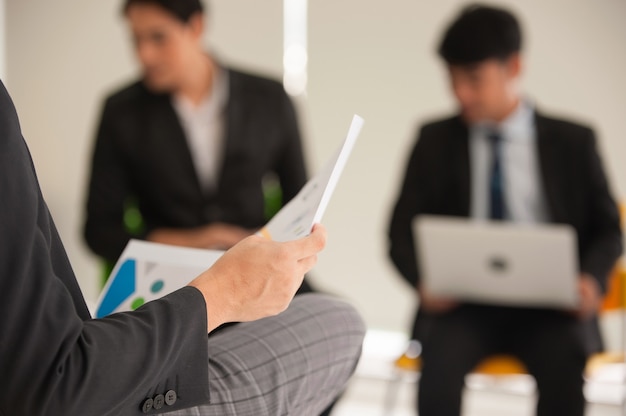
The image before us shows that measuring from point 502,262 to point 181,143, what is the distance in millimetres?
1150

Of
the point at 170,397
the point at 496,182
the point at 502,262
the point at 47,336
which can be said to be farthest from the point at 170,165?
the point at 47,336

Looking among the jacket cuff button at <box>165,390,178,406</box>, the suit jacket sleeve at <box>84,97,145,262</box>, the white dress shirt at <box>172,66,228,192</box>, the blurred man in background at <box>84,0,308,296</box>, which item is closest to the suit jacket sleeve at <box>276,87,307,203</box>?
the blurred man in background at <box>84,0,308,296</box>

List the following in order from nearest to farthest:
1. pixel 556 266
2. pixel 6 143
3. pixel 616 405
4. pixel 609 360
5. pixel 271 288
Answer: pixel 6 143, pixel 271 288, pixel 556 266, pixel 609 360, pixel 616 405

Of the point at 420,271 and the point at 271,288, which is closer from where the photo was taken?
the point at 271,288

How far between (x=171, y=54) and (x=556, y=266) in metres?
1.40

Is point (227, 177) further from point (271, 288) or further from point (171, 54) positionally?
point (271, 288)

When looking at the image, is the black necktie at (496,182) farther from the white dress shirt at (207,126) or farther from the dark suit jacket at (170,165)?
the white dress shirt at (207,126)

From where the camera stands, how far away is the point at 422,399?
7.88ft

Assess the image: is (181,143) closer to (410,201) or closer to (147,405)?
(410,201)

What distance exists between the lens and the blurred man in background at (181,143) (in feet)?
9.30

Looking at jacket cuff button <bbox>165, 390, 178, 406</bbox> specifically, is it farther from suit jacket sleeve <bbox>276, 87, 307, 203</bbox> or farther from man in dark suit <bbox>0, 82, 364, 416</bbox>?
suit jacket sleeve <bbox>276, 87, 307, 203</bbox>

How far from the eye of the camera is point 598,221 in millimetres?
2648

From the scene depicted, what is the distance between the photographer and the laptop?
224cm

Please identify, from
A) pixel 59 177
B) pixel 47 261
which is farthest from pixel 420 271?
pixel 59 177
